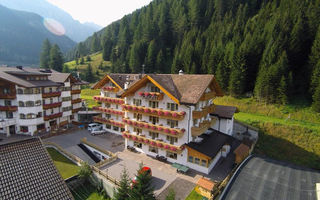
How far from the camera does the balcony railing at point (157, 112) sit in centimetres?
2431

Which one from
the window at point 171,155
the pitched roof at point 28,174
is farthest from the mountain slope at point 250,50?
the pitched roof at point 28,174

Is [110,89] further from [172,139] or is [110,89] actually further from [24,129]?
[24,129]

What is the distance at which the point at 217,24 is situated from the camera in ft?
262

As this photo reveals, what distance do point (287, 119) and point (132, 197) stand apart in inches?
1440

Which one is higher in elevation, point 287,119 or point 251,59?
point 251,59

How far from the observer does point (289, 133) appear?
3341cm

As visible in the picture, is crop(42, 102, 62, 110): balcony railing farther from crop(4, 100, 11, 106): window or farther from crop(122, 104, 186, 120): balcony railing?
crop(122, 104, 186, 120): balcony railing

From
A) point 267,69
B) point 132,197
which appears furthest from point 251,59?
point 132,197

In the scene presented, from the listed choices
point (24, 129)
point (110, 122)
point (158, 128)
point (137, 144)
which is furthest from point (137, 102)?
point (24, 129)

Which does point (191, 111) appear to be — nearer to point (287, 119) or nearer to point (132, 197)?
point (132, 197)

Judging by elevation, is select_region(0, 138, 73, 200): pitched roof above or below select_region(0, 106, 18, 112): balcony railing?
below

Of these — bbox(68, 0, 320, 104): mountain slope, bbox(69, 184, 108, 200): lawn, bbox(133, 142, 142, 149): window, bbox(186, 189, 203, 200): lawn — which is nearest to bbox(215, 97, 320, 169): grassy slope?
bbox(68, 0, 320, 104): mountain slope

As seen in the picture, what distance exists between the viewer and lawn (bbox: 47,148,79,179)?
25.0 metres

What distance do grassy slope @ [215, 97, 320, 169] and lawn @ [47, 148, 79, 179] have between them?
30.6m
